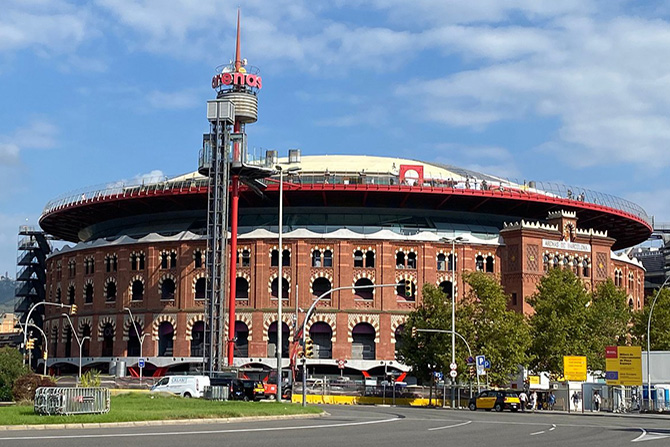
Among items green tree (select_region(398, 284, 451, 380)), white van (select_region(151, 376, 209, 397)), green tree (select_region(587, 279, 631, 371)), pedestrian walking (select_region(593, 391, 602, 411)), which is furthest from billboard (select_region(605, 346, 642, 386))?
white van (select_region(151, 376, 209, 397))

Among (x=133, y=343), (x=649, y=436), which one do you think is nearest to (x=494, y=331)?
(x=133, y=343)

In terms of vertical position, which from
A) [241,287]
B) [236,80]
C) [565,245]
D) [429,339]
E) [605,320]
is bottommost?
[429,339]

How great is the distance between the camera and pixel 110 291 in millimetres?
97812

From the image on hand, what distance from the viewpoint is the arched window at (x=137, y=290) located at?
95.2m

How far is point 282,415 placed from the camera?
39.7 metres

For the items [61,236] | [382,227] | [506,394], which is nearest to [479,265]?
[382,227]

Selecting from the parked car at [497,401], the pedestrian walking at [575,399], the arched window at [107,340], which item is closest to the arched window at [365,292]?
the arched window at [107,340]

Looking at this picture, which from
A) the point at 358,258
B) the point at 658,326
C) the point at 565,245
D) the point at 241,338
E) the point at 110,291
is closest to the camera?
the point at 658,326

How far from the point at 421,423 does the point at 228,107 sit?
4881 centimetres

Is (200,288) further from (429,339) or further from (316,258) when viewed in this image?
(429,339)

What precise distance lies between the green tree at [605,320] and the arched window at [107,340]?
154 ft

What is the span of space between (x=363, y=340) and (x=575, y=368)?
24.8m

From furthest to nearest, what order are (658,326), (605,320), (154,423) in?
1. (658,326)
2. (605,320)
3. (154,423)

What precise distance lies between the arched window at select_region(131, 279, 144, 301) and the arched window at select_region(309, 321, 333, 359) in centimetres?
1798
